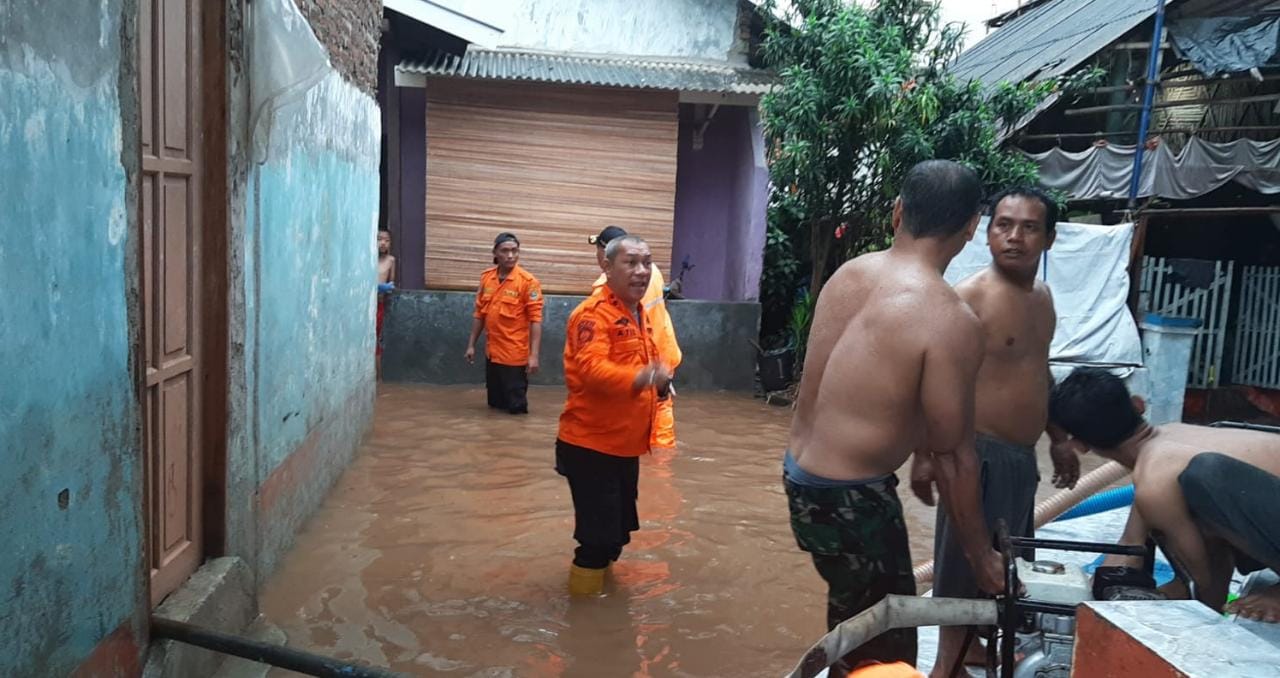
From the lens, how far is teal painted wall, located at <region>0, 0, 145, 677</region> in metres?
2.24

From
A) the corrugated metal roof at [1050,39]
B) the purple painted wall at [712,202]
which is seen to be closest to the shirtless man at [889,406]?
the corrugated metal roof at [1050,39]

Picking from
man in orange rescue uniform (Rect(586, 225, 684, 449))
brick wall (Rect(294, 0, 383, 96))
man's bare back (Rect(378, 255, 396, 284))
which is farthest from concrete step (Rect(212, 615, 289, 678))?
man's bare back (Rect(378, 255, 396, 284))

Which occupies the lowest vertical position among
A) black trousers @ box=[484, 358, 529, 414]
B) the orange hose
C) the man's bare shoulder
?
black trousers @ box=[484, 358, 529, 414]

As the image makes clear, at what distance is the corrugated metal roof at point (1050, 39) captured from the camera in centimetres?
1066

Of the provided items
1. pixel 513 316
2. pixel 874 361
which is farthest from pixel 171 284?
pixel 513 316

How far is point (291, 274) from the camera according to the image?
15.7ft

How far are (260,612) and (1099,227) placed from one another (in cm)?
865

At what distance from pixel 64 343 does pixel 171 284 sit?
1.00 m

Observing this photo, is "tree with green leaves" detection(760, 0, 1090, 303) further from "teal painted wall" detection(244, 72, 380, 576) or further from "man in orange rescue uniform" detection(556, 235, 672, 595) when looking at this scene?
"man in orange rescue uniform" detection(556, 235, 672, 595)

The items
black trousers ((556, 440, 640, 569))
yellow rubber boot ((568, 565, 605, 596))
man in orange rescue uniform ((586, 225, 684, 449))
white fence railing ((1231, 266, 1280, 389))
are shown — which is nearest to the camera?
black trousers ((556, 440, 640, 569))

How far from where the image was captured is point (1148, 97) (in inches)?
396

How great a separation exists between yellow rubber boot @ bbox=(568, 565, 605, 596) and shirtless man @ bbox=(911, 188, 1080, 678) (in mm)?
1694

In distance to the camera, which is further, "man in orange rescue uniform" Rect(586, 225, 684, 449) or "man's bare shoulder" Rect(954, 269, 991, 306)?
"man in orange rescue uniform" Rect(586, 225, 684, 449)

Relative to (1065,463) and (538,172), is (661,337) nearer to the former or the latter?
(1065,463)
